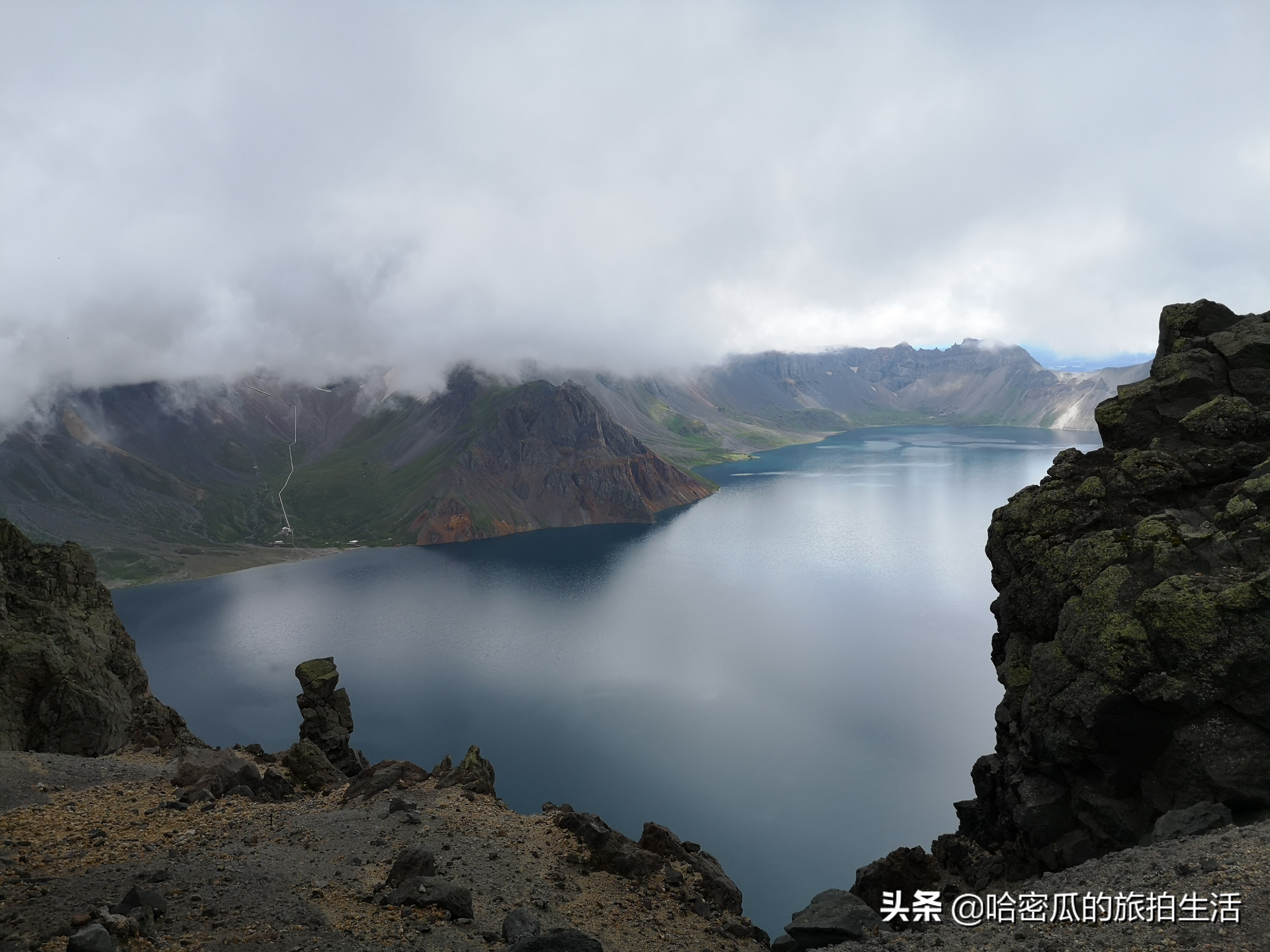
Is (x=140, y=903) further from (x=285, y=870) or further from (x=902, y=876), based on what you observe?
(x=902, y=876)

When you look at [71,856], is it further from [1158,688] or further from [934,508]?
[934,508]

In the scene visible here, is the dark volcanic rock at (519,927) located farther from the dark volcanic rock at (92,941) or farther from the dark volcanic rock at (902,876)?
the dark volcanic rock at (902,876)

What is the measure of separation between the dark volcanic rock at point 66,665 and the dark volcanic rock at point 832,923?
28975 millimetres

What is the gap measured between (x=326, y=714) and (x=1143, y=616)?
125 ft

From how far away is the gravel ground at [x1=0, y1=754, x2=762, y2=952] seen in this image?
1318 centimetres

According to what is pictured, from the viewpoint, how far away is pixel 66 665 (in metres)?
30.2

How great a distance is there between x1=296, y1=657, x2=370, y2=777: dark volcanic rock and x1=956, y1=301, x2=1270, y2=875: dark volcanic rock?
31.9 meters

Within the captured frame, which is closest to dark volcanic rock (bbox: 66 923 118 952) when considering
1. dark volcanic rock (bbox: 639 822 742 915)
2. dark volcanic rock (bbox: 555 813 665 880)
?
dark volcanic rock (bbox: 555 813 665 880)

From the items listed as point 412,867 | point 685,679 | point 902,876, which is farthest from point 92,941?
point 685,679

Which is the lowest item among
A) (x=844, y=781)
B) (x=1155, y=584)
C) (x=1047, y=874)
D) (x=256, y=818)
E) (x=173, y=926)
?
(x=844, y=781)

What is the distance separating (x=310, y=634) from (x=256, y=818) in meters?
105

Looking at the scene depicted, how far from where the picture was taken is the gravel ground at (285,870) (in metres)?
13.2

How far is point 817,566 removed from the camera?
13475 centimetres

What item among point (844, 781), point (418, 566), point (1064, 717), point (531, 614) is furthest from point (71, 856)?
point (418, 566)
